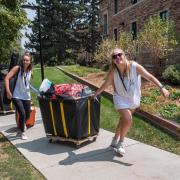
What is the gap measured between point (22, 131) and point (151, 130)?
2.50 meters

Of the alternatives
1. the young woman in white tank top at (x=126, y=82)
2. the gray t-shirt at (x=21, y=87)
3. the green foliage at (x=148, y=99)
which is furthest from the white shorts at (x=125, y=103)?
the green foliage at (x=148, y=99)

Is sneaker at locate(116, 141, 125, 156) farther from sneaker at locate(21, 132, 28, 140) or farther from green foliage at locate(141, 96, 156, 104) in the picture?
green foliage at locate(141, 96, 156, 104)

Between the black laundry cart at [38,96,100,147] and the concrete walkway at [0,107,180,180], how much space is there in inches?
7.8

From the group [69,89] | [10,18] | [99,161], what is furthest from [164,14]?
[99,161]

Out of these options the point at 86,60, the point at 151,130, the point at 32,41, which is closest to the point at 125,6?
the point at 86,60

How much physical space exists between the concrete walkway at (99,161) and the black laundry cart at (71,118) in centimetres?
20

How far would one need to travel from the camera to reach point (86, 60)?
116ft

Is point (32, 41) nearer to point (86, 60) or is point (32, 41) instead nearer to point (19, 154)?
point (86, 60)

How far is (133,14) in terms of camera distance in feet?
89.9

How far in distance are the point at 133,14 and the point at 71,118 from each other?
22.2 meters

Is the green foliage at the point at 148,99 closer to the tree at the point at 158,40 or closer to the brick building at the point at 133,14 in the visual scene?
the tree at the point at 158,40

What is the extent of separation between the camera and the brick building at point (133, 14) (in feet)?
67.6

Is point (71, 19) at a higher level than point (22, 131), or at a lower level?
higher

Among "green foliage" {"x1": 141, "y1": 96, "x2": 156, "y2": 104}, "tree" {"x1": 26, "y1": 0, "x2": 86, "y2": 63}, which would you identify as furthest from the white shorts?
"tree" {"x1": 26, "y1": 0, "x2": 86, "y2": 63}
